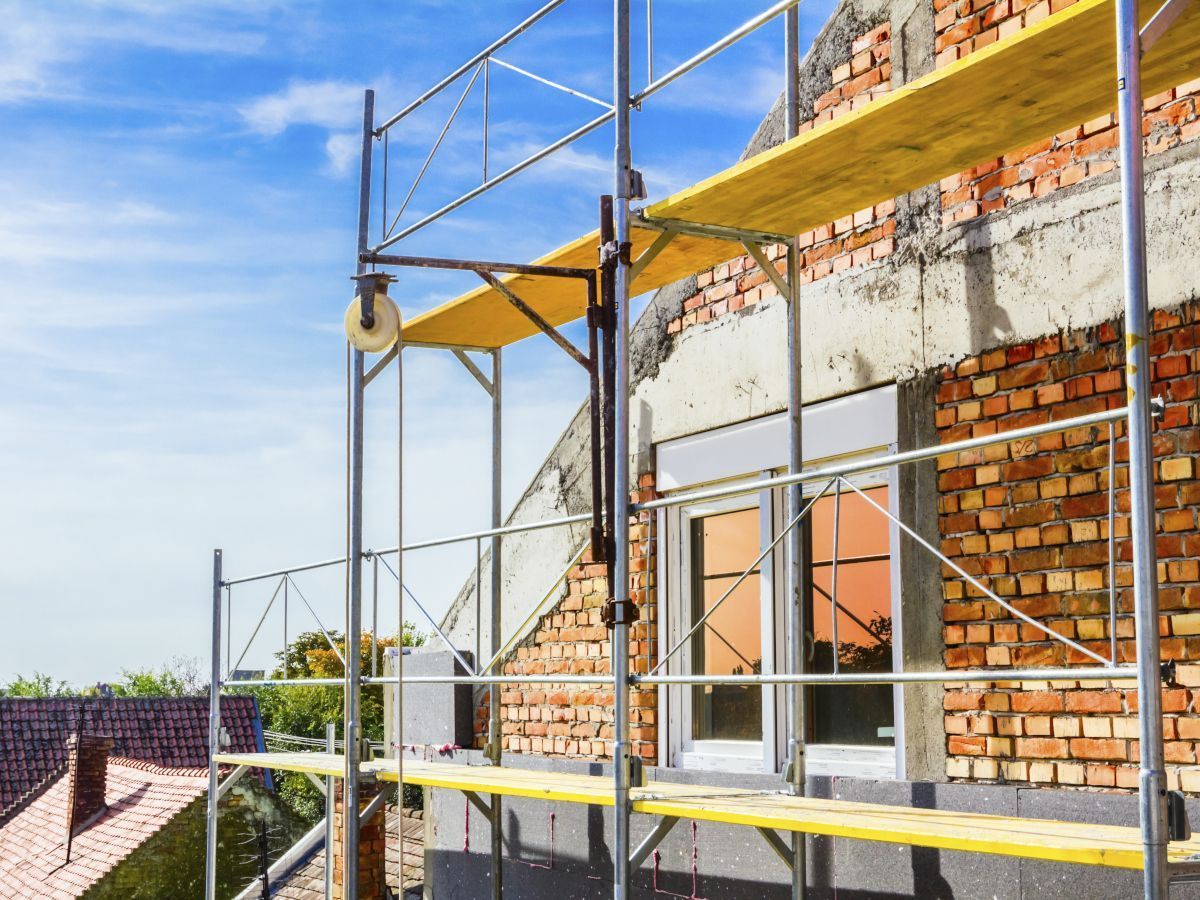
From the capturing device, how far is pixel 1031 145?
603 cm

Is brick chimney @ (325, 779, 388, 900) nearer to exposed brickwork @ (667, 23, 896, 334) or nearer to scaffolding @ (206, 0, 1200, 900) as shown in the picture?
scaffolding @ (206, 0, 1200, 900)

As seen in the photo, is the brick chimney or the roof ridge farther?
the roof ridge

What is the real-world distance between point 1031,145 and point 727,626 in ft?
9.64

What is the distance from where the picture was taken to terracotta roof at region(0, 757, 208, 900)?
2048cm

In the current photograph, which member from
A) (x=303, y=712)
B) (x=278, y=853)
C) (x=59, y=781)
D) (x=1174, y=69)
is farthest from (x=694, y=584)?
(x=303, y=712)

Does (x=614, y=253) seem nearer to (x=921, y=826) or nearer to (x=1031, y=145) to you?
(x=1031, y=145)

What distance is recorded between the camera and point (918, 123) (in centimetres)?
507

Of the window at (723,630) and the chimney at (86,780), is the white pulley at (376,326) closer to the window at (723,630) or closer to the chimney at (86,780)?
the window at (723,630)

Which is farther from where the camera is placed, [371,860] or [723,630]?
[371,860]

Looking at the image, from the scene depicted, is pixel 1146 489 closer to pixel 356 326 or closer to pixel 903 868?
pixel 903 868

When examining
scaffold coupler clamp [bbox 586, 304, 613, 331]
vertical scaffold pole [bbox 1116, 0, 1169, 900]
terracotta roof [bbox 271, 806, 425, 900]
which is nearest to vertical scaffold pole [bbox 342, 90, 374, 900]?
scaffold coupler clamp [bbox 586, 304, 613, 331]

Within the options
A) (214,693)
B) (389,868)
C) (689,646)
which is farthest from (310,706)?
(689,646)

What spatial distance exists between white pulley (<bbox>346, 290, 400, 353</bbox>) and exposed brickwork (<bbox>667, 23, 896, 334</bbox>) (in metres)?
1.95

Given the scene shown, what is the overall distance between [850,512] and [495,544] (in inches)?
116
